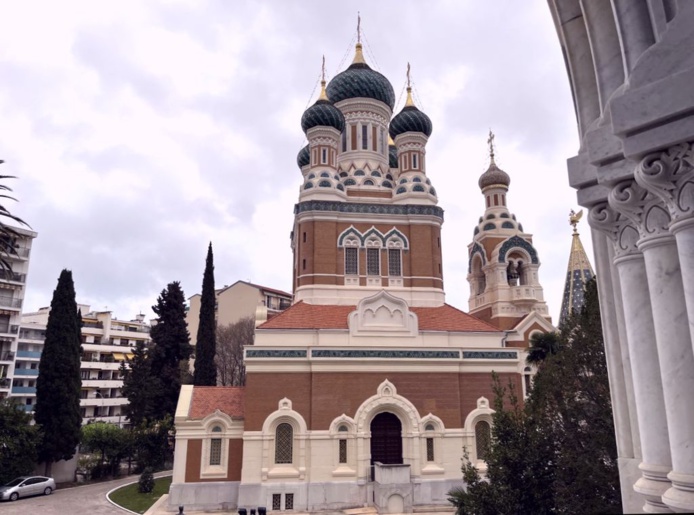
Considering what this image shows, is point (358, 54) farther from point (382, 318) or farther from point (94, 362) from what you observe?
point (94, 362)

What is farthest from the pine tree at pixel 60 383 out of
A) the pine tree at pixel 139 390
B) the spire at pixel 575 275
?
the spire at pixel 575 275

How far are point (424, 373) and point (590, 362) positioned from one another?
11.7m

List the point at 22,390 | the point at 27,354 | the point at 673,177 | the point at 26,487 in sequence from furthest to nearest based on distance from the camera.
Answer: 1. the point at 27,354
2. the point at 22,390
3. the point at 26,487
4. the point at 673,177

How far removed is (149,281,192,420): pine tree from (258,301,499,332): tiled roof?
1323cm

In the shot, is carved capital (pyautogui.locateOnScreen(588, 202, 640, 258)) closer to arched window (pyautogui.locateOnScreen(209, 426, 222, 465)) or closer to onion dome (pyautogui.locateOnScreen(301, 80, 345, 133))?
arched window (pyautogui.locateOnScreen(209, 426, 222, 465))

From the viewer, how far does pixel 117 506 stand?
66.5 feet

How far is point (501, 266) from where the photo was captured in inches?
1133

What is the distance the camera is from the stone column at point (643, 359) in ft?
11.0

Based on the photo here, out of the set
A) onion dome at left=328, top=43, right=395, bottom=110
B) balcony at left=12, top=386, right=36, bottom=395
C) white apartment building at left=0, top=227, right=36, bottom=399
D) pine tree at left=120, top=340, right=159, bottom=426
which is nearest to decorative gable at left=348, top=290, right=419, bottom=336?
onion dome at left=328, top=43, right=395, bottom=110

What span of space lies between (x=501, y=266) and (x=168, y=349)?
68.3 ft

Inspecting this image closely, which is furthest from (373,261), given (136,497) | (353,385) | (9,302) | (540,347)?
(9,302)

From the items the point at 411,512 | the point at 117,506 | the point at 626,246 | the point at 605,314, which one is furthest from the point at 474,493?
the point at 117,506

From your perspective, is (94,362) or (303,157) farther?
(94,362)

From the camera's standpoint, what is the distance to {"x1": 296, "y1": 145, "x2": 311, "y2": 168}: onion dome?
31.7 meters
